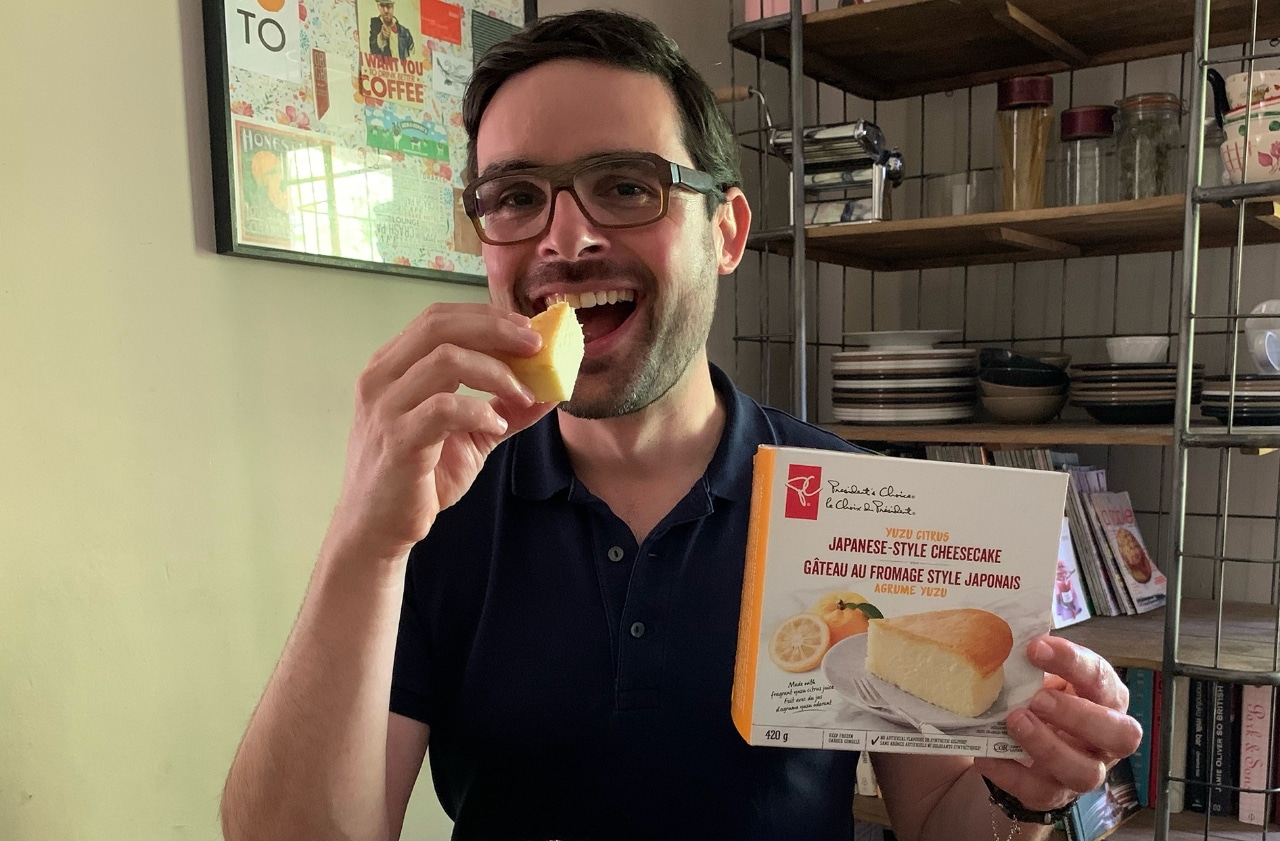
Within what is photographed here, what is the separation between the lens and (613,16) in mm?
1192

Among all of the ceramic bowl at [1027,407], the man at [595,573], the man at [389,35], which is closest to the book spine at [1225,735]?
the ceramic bowl at [1027,407]

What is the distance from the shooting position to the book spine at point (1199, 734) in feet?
5.74

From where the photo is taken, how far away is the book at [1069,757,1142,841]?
1.64 meters

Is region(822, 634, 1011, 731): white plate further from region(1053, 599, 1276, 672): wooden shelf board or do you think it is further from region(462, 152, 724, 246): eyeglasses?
region(1053, 599, 1276, 672): wooden shelf board

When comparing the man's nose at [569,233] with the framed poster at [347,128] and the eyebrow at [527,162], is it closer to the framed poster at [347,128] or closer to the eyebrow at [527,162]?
the eyebrow at [527,162]

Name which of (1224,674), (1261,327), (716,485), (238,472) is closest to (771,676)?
(716,485)

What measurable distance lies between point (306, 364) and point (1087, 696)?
1.20m

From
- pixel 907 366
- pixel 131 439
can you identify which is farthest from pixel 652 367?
pixel 907 366

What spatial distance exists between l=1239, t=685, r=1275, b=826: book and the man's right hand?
1614 millimetres

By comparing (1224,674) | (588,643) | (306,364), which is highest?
(306,364)

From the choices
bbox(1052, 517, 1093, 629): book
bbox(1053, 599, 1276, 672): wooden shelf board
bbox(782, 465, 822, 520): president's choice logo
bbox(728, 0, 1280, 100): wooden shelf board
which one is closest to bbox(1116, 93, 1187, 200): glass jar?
bbox(728, 0, 1280, 100): wooden shelf board

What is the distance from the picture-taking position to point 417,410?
0.76 meters

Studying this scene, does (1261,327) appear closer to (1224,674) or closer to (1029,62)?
(1224,674)

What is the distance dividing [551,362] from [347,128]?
905 mm
